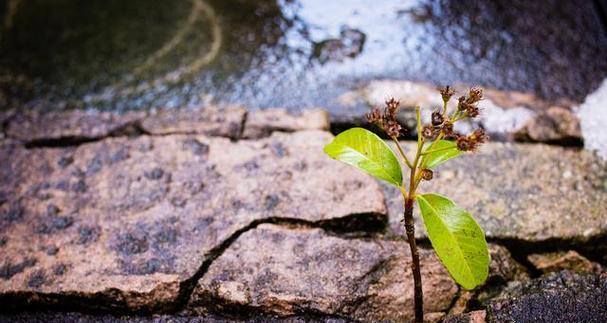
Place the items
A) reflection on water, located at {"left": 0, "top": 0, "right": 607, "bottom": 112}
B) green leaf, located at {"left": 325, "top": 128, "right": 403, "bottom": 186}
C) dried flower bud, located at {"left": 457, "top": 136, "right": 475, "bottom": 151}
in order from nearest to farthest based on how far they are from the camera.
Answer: dried flower bud, located at {"left": 457, "top": 136, "right": 475, "bottom": 151}, green leaf, located at {"left": 325, "top": 128, "right": 403, "bottom": 186}, reflection on water, located at {"left": 0, "top": 0, "right": 607, "bottom": 112}

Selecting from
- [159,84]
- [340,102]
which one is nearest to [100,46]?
[159,84]

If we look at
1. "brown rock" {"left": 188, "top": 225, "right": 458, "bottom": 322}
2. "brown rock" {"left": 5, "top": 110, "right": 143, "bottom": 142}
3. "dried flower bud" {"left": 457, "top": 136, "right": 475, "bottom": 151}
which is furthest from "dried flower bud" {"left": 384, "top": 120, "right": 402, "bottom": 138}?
"brown rock" {"left": 5, "top": 110, "right": 143, "bottom": 142}

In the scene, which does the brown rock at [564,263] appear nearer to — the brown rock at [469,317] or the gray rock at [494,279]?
the gray rock at [494,279]

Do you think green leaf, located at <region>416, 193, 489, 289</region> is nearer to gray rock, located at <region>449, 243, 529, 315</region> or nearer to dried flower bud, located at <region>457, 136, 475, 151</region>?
dried flower bud, located at <region>457, 136, 475, 151</region>

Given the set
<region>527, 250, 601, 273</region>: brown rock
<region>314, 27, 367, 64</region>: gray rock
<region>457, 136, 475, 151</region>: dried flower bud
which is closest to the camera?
<region>457, 136, 475, 151</region>: dried flower bud

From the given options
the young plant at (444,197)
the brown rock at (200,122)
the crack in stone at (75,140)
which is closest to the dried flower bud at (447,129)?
the young plant at (444,197)

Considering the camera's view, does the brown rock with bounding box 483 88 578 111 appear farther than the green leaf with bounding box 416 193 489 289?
Yes
